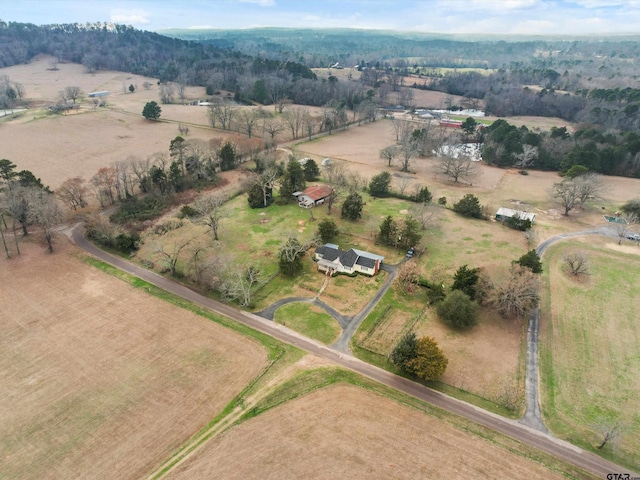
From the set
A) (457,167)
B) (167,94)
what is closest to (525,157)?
(457,167)

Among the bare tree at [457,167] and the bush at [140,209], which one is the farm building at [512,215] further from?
the bush at [140,209]

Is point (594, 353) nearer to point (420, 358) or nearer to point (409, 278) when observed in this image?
point (420, 358)

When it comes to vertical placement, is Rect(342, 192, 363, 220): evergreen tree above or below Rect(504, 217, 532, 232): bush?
above

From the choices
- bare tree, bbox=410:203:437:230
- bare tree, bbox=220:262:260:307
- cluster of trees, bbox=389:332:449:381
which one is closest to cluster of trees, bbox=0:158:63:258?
bare tree, bbox=220:262:260:307

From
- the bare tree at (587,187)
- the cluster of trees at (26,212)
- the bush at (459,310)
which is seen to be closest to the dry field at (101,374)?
the cluster of trees at (26,212)

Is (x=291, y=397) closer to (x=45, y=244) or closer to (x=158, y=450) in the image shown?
(x=158, y=450)

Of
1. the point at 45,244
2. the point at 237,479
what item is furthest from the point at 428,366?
the point at 45,244

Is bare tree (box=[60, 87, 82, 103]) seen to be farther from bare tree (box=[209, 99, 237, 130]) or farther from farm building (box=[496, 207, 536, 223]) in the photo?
farm building (box=[496, 207, 536, 223])

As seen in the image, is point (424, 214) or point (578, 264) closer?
point (578, 264)
